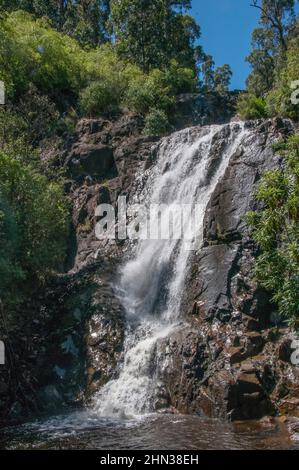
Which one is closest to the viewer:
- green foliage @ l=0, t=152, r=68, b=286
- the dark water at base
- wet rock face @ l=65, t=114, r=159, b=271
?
the dark water at base

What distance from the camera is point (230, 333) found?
1609cm

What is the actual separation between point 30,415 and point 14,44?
85.6ft

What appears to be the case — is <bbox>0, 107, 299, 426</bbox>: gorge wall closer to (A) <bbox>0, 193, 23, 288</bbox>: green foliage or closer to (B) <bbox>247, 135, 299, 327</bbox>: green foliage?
(B) <bbox>247, 135, 299, 327</bbox>: green foliage

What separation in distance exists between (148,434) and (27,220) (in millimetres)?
10543

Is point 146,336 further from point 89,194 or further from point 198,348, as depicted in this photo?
point 89,194

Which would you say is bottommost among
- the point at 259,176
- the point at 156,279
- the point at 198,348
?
the point at 198,348

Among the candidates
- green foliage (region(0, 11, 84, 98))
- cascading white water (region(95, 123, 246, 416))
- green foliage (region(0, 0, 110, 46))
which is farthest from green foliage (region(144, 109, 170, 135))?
green foliage (region(0, 0, 110, 46))

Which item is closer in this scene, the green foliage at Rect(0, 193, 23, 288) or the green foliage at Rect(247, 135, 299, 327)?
the green foliage at Rect(247, 135, 299, 327)

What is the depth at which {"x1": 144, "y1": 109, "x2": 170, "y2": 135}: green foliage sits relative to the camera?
3072cm

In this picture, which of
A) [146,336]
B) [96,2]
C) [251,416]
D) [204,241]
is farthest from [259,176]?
[96,2]

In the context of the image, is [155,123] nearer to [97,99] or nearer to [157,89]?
[97,99]

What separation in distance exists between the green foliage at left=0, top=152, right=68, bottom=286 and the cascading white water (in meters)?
3.50

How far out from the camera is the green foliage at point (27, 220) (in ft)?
60.6

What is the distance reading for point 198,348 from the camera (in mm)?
15977
